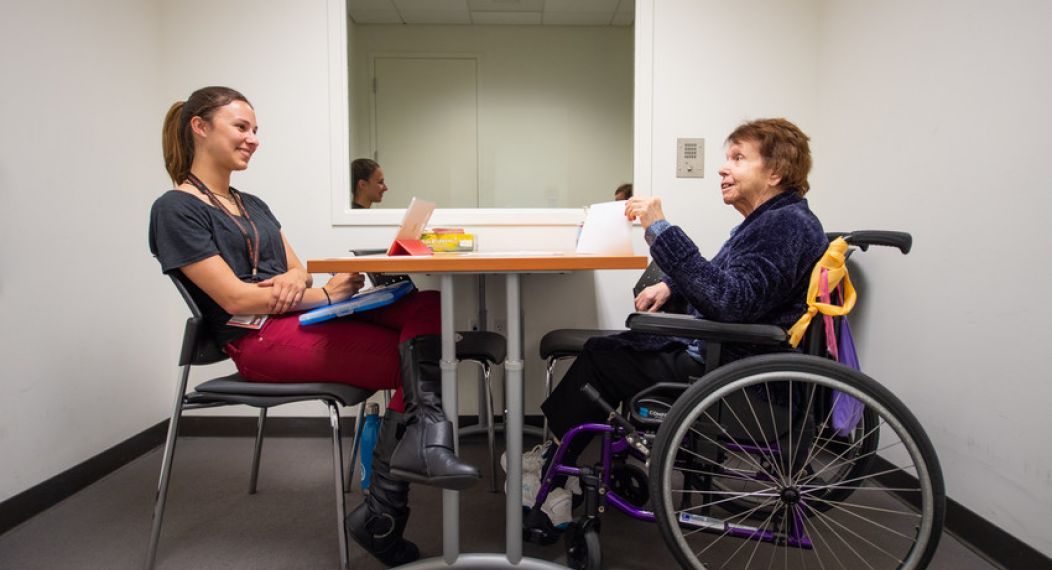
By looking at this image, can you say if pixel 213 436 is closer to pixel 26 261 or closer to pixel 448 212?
pixel 26 261

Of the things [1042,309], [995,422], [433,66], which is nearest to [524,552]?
[995,422]

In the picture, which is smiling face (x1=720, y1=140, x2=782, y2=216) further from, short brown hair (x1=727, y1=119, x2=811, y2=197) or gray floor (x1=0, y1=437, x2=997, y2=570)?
gray floor (x1=0, y1=437, x2=997, y2=570)

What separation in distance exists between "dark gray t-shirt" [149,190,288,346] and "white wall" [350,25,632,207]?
3.15 metres

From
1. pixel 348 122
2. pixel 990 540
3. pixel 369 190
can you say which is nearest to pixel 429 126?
pixel 369 190

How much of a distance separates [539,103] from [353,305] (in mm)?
3587

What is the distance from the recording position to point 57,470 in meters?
1.65

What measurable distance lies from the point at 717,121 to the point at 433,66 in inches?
116

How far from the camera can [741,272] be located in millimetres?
1057

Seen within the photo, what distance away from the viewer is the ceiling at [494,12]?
4.08 m

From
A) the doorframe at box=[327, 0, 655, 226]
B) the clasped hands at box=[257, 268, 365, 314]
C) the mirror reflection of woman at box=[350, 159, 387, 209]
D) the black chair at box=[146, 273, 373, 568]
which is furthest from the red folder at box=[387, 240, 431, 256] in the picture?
the mirror reflection of woman at box=[350, 159, 387, 209]

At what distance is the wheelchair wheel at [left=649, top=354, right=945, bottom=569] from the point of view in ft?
3.00

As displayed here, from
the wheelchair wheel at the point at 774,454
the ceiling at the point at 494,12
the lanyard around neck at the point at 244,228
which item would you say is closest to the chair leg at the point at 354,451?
the lanyard around neck at the point at 244,228

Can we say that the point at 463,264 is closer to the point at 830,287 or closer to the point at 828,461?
the point at 830,287

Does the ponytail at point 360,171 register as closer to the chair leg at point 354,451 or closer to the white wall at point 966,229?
the chair leg at point 354,451
